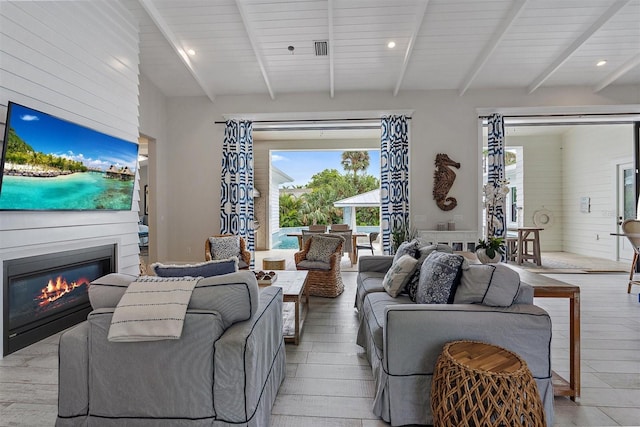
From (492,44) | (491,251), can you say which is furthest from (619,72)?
(491,251)

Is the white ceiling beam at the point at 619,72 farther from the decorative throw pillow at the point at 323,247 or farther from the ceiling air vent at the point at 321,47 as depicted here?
the decorative throw pillow at the point at 323,247

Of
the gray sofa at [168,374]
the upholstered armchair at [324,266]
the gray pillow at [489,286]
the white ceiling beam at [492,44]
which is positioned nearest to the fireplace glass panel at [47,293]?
the gray sofa at [168,374]

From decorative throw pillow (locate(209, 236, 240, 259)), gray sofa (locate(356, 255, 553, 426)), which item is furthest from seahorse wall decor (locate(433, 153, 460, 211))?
gray sofa (locate(356, 255, 553, 426))

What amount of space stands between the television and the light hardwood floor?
1.32m

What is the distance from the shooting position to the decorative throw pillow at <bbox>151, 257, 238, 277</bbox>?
1714 millimetres

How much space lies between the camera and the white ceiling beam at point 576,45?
3.61m

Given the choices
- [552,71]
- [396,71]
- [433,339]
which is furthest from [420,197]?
[433,339]

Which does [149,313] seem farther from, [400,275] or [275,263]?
[275,263]

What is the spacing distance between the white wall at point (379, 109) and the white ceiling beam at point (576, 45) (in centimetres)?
37

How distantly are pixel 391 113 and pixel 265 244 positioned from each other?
519 cm

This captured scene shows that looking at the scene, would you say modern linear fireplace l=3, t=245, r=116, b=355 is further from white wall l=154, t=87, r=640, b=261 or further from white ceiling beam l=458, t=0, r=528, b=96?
white ceiling beam l=458, t=0, r=528, b=96

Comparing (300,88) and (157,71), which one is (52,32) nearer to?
(157,71)

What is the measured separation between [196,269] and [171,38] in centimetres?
367

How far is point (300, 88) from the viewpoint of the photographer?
5547 millimetres
